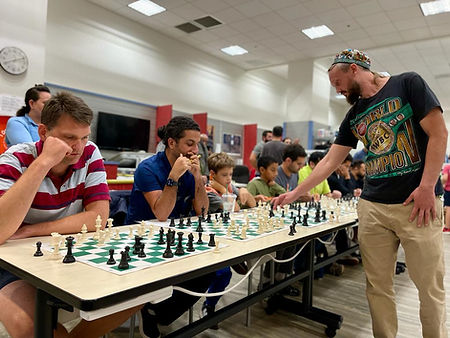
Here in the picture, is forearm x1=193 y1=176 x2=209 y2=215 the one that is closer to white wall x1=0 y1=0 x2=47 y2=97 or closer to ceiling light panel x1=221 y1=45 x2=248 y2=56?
white wall x1=0 y1=0 x2=47 y2=97

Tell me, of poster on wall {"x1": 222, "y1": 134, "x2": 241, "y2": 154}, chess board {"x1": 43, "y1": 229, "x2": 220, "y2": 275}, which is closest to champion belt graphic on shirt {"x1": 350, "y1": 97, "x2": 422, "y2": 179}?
chess board {"x1": 43, "y1": 229, "x2": 220, "y2": 275}

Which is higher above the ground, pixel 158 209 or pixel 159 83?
pixel 159 83

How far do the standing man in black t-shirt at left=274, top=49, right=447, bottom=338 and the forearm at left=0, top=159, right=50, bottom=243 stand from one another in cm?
155

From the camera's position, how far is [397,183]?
1.67 meters

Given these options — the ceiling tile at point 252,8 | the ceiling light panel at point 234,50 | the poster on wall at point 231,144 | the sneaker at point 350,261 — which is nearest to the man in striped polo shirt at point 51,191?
the sneaker at point 350,261

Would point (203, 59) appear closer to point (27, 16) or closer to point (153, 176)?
point (27, 16)

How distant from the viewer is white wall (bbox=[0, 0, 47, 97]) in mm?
4438

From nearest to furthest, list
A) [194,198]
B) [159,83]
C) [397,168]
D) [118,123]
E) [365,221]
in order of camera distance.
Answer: [397,168], [365,221], [194,198], [118,123], [159,83]

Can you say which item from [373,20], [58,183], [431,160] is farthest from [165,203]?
[373,20]

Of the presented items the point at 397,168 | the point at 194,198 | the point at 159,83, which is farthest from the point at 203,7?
the point at 397,168

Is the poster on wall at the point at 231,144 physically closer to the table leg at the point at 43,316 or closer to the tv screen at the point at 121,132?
the tv screen at the point at 121,132

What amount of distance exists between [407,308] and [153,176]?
2.29 meters

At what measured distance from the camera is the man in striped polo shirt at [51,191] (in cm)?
106

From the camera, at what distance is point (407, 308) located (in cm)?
268
